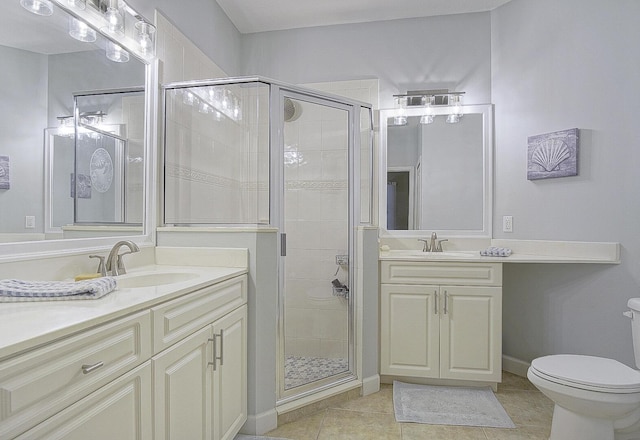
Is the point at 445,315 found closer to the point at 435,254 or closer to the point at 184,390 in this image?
the point at 435,254

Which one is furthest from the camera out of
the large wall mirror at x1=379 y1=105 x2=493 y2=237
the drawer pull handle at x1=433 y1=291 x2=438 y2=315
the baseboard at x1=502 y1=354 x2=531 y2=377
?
the large wall mirror at x1=379 y1=105 x2=493 y2=237

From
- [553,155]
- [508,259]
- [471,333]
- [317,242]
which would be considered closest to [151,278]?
[317,242]

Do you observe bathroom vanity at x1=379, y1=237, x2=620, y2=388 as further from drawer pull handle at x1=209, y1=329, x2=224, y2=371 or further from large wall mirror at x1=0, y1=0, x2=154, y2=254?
large wall mirror at x1=0, y1=0, x2=154, y2=254

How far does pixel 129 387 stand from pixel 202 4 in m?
2.48

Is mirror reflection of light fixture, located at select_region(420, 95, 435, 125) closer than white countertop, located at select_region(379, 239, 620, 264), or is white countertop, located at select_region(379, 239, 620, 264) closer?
white countertop, located at select_region(379, 239, 620, 264)

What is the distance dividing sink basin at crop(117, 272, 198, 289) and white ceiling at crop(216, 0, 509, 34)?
2131 millimetres

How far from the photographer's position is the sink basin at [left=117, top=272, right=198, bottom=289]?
1.59 meters

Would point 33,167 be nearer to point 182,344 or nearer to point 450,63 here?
point 182,344

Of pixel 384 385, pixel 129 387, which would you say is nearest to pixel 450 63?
pixel 384 385

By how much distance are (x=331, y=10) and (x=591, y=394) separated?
9.58ft

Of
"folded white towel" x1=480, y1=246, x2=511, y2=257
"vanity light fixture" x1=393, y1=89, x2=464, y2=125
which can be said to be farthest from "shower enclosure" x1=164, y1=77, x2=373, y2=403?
"folded white towel" x1=480, y1=246, x2=511, y2=257

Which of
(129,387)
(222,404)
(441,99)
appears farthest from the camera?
(441,99)

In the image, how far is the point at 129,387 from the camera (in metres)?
1.05

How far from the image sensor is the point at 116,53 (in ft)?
5.95
